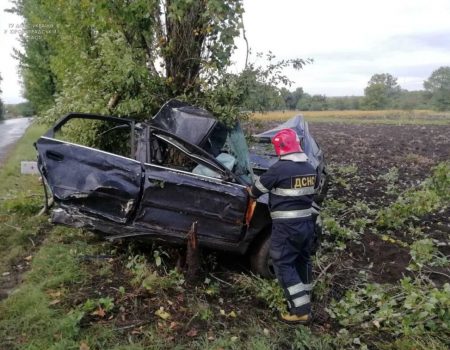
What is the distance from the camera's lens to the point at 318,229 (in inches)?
178

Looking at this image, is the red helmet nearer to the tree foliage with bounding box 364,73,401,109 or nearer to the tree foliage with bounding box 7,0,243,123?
the tree foliage with bounding box 7,0,243,123

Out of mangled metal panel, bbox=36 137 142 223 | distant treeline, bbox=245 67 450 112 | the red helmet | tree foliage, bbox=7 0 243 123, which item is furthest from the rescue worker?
distant treeline, bbox=245 67 450 112

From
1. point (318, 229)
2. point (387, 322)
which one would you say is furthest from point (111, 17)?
point (387, 322)

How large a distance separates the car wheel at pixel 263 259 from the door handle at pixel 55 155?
229 centimetres

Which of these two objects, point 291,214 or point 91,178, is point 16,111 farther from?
point 291,214

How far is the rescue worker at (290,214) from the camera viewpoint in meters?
3.88

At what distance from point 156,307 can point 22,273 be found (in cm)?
175

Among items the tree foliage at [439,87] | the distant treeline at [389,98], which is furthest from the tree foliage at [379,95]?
the tree foliage at [439,87]

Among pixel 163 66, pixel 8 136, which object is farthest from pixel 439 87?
pixel 163 66

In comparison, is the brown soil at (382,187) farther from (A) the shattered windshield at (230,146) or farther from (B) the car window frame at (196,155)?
(B) the car window frame at (196,155)

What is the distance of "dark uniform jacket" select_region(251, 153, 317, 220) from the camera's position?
12.8 ft

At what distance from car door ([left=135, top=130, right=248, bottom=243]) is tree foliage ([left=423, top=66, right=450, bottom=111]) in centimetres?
7112

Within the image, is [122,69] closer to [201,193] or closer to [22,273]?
[201,193]

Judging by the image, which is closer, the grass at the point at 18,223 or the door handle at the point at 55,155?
the door handle at the point at 55,155
